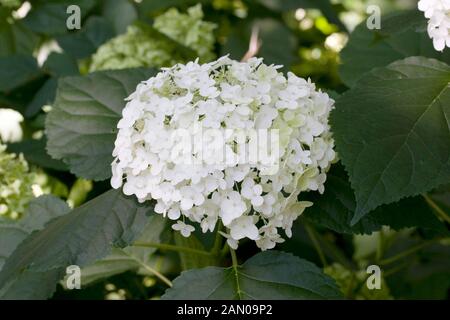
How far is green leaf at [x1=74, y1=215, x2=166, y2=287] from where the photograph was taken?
163 centimetres

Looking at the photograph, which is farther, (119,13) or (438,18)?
(119,13)

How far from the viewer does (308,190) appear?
1.35m

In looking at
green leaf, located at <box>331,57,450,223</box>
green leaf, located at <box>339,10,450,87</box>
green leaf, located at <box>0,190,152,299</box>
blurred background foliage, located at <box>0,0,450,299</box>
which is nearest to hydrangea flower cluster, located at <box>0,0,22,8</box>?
blurred background foliage, located at <box>0,0,450,299</box>

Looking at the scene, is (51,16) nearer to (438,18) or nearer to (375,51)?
(375,51)

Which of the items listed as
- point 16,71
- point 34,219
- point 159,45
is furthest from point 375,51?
point 16,71

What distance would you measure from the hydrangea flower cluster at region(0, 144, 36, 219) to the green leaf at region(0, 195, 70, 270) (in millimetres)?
99

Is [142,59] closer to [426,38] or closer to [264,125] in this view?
[426,38]

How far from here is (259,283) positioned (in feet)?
4.33

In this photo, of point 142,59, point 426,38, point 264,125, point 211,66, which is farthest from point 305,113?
point 142,59

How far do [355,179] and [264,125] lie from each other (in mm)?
169

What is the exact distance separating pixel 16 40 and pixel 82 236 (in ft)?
4.35

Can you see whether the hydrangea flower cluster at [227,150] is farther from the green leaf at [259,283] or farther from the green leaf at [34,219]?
the green leaf at [34,219]

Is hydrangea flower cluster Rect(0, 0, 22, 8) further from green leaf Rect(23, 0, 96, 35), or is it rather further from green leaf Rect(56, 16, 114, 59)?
green leaf Rect(56, 16, 114, 59)

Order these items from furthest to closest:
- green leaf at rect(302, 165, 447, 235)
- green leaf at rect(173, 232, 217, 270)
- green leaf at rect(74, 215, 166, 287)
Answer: green leaf at rect(74, 215, 166, 287) < green leaf at rect(173, 232, 217, 270) < green leaf at rect(302, 165, 447, 235)
